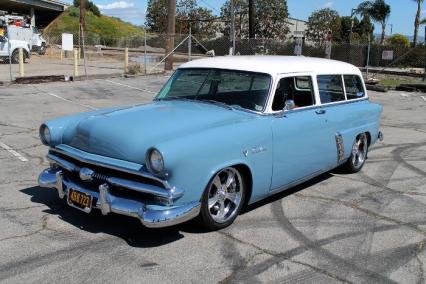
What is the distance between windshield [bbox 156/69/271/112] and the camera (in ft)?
17.6

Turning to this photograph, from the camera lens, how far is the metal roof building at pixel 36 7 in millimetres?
49438

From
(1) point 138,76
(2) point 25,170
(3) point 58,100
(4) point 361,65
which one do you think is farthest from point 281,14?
(2) point 25,170

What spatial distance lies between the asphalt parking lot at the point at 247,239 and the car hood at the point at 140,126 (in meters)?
0.77

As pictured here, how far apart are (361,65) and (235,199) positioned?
3436 centimetres

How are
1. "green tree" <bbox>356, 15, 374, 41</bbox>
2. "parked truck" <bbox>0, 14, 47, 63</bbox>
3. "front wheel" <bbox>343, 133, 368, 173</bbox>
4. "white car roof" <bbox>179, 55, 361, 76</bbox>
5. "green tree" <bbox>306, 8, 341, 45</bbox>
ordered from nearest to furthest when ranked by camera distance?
"white car roof" <bbox>179, 55, 361, 76</bbox>
"front wheel" <bbox>343, 133, 368, 173</bbox>
"parked truck" <bbox>0, 14, 47, 63</bbox>
"green tree" <bbox>356, 15, 374, 41</bbox>
"green tree" <bbox>306, 8, 341, 45</bbox>

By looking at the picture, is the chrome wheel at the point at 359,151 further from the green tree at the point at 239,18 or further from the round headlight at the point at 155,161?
the green tree at the point at 239,18

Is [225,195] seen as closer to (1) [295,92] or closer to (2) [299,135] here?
(2) [299,135]

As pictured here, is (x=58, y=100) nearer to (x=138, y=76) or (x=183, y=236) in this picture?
(x=138, y=76)

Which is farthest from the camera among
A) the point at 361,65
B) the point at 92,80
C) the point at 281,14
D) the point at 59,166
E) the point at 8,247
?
the point at 281,14

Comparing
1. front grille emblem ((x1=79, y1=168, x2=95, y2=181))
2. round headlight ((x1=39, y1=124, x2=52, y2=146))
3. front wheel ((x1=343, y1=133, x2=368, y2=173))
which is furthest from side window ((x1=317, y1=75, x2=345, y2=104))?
round headlight ((x1=39, y1=124, x2=52, y2=146))

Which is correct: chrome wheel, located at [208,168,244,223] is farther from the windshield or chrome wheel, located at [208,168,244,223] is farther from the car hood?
the windshield

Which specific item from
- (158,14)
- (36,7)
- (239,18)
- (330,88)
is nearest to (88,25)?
(158,14)

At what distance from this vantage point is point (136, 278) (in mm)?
3793

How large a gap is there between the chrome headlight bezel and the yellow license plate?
71cm
